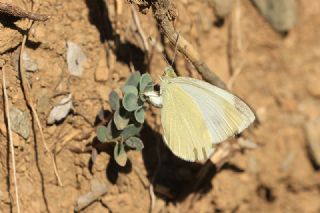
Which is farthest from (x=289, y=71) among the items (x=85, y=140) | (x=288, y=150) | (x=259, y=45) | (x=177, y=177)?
(x=85, y=140)

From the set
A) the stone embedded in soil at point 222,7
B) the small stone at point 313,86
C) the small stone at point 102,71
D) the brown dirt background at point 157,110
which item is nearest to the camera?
the brown dirt background at point 157,110

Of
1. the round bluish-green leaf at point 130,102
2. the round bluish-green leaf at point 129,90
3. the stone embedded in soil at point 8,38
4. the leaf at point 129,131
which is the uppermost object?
the stone embedded in soil at point 8,38

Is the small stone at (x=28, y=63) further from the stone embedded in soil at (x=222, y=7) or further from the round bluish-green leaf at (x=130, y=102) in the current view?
the stone embedded in soil at (x=222, y=7)

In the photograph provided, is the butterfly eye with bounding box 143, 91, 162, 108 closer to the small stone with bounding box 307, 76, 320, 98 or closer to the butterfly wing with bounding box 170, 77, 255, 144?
the butterfly wing with bounding box 170, 77, 255, 144

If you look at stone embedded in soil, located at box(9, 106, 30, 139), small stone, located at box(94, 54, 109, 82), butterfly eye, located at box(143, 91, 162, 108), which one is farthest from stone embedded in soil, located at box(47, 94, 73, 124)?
butterfly eye, located at box(143, 91, 162, 108)

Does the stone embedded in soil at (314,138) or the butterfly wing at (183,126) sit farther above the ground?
the butterfly wing at (183,126)

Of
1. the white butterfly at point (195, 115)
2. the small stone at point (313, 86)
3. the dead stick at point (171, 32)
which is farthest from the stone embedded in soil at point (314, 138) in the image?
the white butterfly at point (195, 115)
